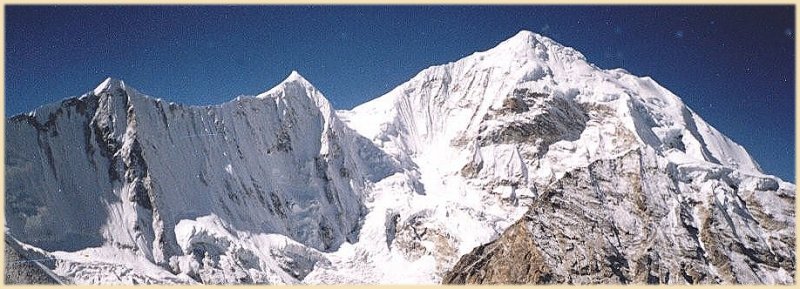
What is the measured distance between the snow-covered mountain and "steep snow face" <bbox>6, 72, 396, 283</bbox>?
0.18 m

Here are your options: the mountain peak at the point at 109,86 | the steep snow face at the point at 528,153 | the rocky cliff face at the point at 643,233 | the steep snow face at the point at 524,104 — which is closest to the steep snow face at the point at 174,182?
the mountain peak at the point at 109,86

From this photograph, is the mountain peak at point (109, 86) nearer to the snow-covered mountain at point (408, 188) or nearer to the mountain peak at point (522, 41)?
the snow-covered mountain at point (408, 188)

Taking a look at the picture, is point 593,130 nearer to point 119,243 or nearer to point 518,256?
point 518,256

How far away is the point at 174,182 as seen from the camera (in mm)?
77000

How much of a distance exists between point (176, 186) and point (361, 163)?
34045 mm

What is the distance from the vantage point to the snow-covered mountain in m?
59.1

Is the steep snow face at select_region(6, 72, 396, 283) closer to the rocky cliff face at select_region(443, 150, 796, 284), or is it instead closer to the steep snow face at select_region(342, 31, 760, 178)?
the steep snow face at select_region(342, 31, 760, 178)

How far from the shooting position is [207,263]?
71062 millimetres

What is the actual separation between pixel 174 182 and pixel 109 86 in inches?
432

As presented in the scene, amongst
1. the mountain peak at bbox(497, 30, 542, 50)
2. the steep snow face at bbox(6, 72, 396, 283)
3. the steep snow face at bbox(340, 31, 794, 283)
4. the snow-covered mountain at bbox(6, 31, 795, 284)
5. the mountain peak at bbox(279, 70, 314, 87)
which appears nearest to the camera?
the snow-covered mountain at bbox(6, 31, 795, 284)

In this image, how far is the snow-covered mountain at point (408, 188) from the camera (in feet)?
194

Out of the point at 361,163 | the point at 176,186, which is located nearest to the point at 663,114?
the point at 361,163

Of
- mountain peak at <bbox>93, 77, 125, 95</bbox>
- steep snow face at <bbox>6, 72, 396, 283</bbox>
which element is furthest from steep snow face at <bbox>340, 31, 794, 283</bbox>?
mountain peak at <bbox>93, 77, 125, 95</bbox>

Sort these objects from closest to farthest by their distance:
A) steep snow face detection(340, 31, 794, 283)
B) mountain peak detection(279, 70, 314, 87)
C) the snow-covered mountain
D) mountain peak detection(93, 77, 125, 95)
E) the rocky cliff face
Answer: the rocky cliff face → the snow-covered mountain → steep snow face detection(340, 31, 794, 283) → mountain peak detection(93, 77, 125, 95) → mountain peak detection(279, 70, 314, 87)
